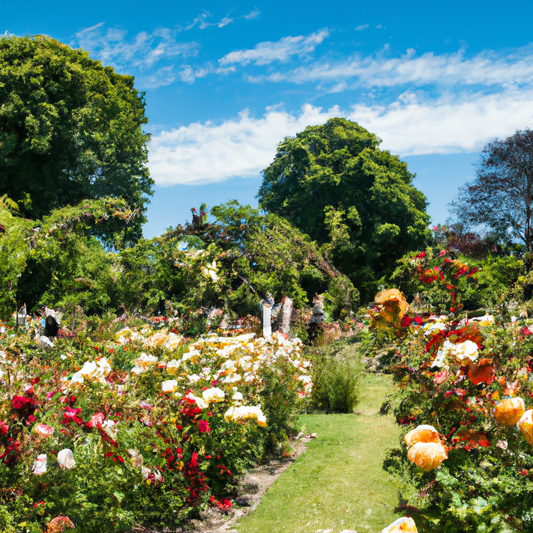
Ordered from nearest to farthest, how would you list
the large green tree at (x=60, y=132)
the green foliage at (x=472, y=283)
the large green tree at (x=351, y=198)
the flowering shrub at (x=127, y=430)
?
→ the flowering shrub at (x=127, y=430) → the green foliage at (x=472, y=283) → the large green tree at (x=60, y=132) → the large green tree at (x=351, y=198)

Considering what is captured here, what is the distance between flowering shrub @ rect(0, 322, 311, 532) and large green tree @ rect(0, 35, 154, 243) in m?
12.6

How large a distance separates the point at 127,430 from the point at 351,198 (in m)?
17.4

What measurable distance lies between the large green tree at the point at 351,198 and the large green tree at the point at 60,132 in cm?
646

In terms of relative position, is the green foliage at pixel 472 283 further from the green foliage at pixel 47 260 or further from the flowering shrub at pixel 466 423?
the green foliage at pixel 47 260

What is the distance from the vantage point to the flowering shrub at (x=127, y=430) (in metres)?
2.38

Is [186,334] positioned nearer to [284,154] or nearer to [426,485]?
[426,485]

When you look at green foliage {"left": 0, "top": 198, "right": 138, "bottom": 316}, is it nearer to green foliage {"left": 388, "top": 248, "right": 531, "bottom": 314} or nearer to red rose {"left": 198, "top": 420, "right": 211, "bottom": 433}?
red rose {"left": 198, "top": 420, "right": 211, "bottom": 433}

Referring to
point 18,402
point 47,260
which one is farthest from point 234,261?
point 18,402

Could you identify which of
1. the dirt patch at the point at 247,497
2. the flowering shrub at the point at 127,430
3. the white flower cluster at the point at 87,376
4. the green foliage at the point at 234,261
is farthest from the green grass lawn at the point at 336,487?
the green foliage at the point at 234,261

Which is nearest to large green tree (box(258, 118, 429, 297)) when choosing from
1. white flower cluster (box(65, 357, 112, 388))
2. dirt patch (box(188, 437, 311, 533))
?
dirt patch (box(188, 437, 311, 533))

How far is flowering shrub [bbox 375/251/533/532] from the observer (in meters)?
1.89

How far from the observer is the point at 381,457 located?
405 centimetres

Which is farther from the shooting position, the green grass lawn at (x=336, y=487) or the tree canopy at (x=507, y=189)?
the tree canopy at (x=507, y=189)

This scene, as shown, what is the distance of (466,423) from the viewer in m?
2.52
